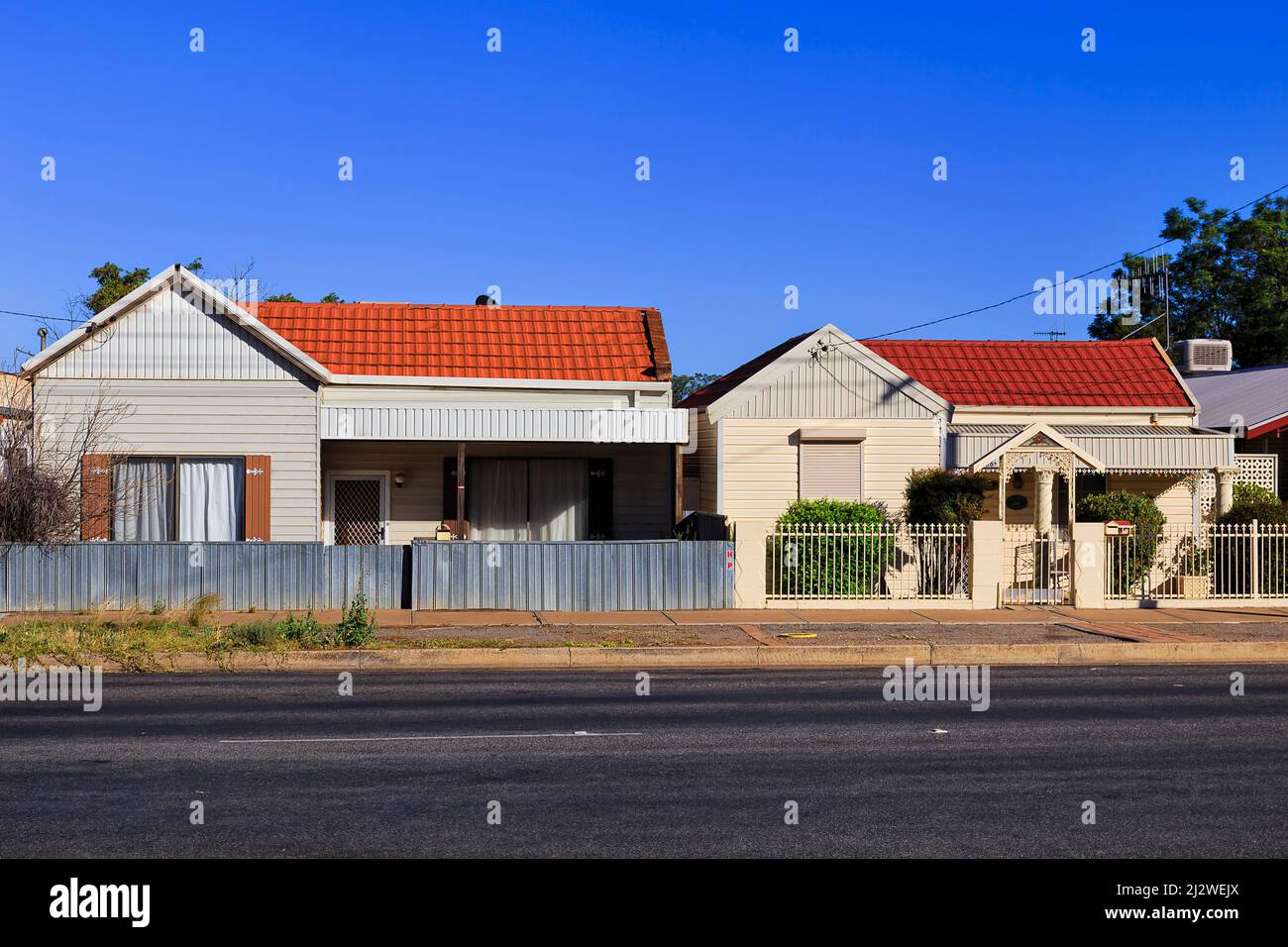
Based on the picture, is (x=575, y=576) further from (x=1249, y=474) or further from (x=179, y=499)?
(x=1249, y=474)

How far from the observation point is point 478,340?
78.1 ft

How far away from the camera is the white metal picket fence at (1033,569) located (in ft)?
67.7

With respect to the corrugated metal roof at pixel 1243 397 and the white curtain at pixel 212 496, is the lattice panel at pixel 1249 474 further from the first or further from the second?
the white curtain at pixel 212 496

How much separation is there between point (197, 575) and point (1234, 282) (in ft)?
131

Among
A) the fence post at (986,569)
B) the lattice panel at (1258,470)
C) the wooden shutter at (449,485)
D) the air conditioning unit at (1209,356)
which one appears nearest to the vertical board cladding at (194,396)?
the wooden shutter at (449,485)

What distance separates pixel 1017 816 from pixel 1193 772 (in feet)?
6.76

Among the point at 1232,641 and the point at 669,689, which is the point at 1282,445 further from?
the point at 669,689

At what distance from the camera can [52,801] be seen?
7930mm

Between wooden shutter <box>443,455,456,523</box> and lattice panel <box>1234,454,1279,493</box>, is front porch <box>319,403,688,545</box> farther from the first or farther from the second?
lattice panel <box>1234,454,1279,493</box>

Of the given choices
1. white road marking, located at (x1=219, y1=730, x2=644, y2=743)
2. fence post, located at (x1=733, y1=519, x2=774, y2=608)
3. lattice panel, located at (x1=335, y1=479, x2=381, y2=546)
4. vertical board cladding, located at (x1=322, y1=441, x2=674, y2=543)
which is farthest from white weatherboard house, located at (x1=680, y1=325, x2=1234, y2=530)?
white road marking, located at (x1=219, y1=730, x2=644, y2=743)

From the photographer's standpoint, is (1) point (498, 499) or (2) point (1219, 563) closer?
(2) point (1219, 563)

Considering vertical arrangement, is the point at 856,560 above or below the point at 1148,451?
below

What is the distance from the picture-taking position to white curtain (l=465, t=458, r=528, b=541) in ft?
77.8

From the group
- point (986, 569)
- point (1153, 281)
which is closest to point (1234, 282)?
point (1153, 281)
